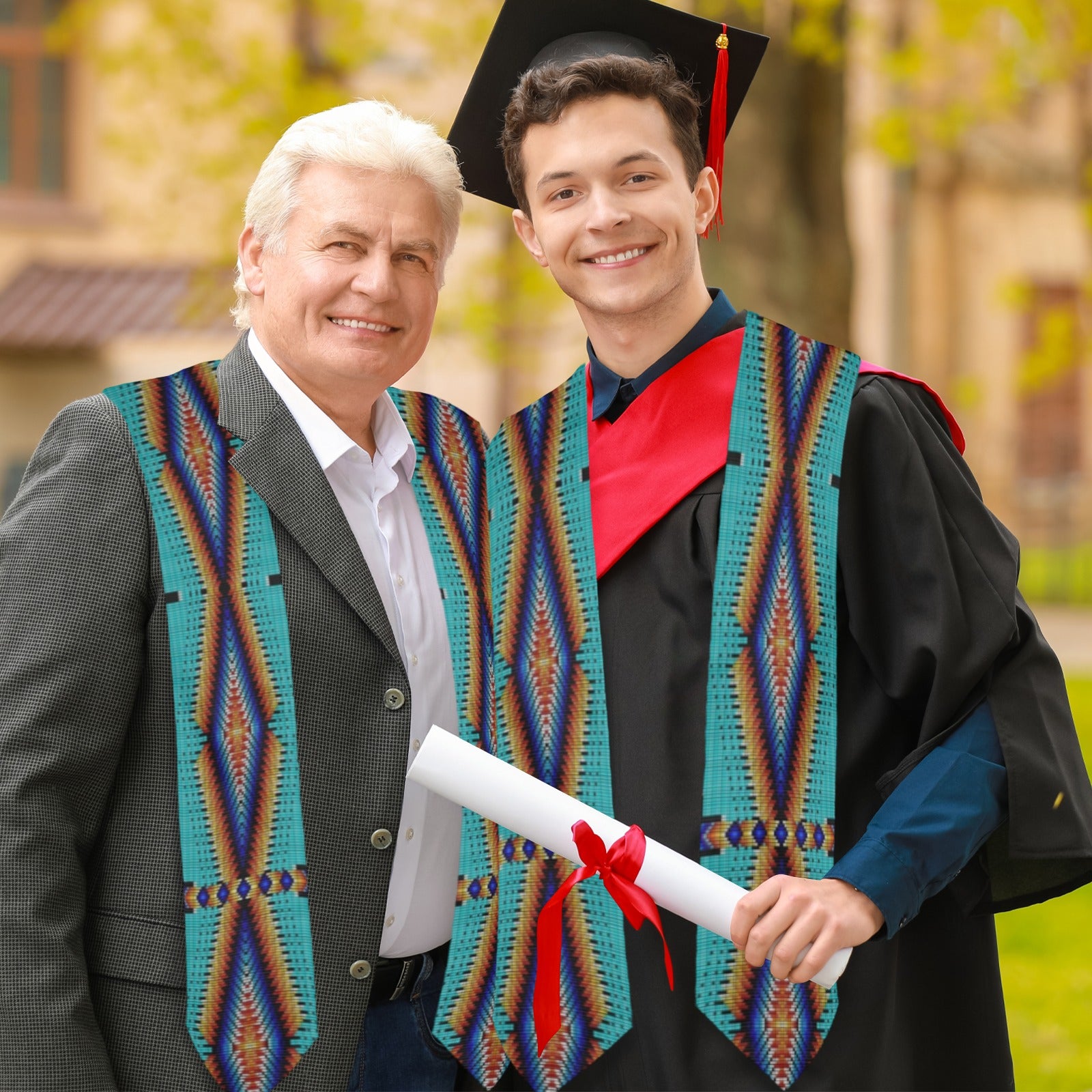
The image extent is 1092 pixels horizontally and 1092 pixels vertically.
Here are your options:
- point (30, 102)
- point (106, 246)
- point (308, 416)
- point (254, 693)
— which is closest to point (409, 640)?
point (254, 693)

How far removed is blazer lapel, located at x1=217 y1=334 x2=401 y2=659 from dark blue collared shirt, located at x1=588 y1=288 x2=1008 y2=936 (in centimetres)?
76

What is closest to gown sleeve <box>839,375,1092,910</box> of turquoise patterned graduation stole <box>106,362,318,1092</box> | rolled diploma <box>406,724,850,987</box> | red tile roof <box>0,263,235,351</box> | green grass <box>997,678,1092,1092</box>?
rolled diploma <box>406,724,850,987</box>

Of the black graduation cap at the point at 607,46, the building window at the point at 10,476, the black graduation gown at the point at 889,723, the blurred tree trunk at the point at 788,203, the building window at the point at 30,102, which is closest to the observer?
the black graduation gown at the point at 889,723

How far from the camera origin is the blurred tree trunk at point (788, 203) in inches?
219

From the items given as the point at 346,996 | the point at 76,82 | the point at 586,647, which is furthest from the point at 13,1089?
the point at 76,82

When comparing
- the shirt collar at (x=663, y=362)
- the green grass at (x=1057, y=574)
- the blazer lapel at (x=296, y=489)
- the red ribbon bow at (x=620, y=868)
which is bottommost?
the green grass at (x=1057, y=574)

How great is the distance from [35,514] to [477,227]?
797cm

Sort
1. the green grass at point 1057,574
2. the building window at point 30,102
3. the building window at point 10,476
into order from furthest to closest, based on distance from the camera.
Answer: the green grass at point 1057,574, the building window at point 30,102, the building window at point 10,476

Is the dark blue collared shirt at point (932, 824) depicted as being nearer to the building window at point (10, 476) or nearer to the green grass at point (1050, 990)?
the green grass at point (1050, 990)

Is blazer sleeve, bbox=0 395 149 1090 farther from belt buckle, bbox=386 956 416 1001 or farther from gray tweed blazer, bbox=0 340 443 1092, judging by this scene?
belt buckle, bbox=386 956 416 1001

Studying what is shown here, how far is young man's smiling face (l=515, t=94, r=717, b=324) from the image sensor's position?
230 cm

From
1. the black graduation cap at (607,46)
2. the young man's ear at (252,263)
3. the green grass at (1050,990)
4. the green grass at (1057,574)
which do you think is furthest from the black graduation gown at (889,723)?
the green grass at (1057,574)

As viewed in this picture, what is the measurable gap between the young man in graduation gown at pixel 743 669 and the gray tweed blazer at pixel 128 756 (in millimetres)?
297

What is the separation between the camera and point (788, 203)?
5777 millimetres
